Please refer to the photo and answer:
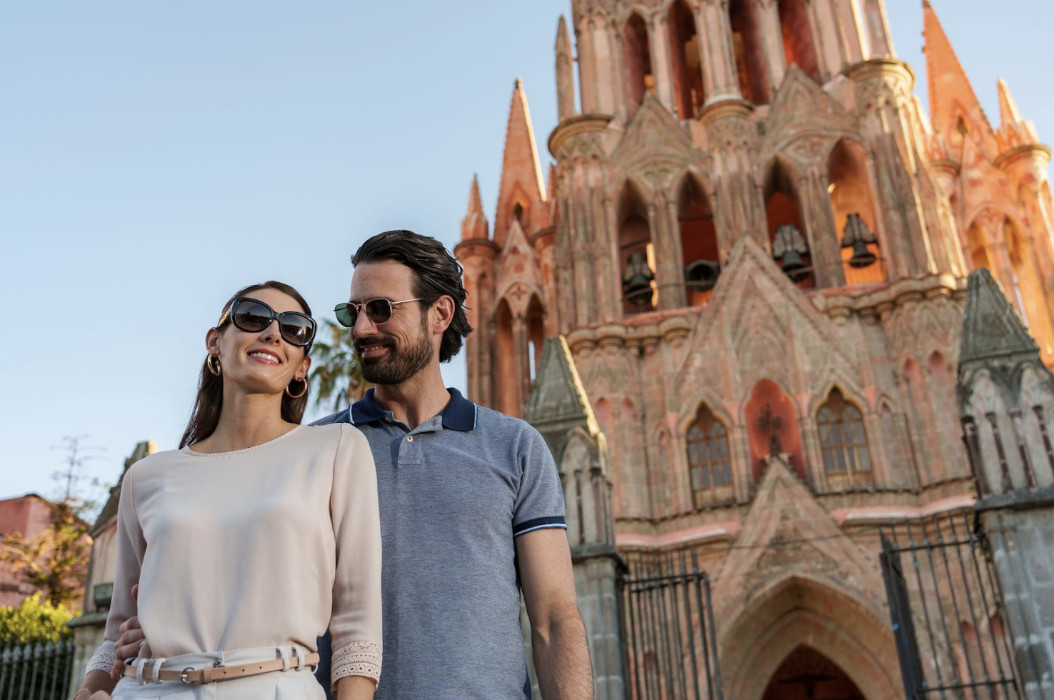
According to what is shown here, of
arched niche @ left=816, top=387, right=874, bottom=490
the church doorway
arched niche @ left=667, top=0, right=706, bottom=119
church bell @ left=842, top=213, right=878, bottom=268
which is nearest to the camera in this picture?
arched niche @ left=816, top=387, right=874, bottom=490

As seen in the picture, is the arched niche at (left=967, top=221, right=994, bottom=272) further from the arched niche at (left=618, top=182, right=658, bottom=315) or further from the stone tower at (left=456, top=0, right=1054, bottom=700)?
the arched niche at (left=618, top=182, right=658, bottom=315)

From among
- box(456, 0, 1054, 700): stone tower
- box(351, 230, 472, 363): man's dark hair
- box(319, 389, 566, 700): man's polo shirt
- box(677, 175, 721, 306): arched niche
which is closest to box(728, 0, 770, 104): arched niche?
box(456, 0, 1054, 700): stone tower

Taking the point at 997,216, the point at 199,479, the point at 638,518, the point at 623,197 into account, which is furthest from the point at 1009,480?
the point at 997,216

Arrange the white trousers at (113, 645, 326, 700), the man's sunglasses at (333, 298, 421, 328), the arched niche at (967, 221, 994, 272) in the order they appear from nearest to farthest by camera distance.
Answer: the white trousers at (113, 645, 326, 700), the man's sunglasses at (333, 298, 421, 328), the arched niche at (967, 221, 994, 272)

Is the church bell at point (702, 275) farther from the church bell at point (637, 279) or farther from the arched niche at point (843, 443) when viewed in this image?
the arched niche at point (843, 443)

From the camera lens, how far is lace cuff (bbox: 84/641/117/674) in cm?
243

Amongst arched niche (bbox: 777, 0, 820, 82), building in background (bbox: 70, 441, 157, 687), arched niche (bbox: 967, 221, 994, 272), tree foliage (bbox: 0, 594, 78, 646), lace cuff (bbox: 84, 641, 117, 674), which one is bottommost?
lace cuff (bbox: 84, 641, 117, 674)

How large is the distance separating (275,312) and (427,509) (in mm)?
649

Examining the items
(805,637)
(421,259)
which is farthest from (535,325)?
(421,259)

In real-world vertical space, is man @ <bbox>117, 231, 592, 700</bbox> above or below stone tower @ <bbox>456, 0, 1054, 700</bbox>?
below

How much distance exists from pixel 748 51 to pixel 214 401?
26.6 meters

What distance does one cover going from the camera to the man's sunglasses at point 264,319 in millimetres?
2604

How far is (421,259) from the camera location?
294 centimetres

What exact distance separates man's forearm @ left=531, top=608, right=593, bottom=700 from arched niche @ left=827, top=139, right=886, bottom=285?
67.6ft
